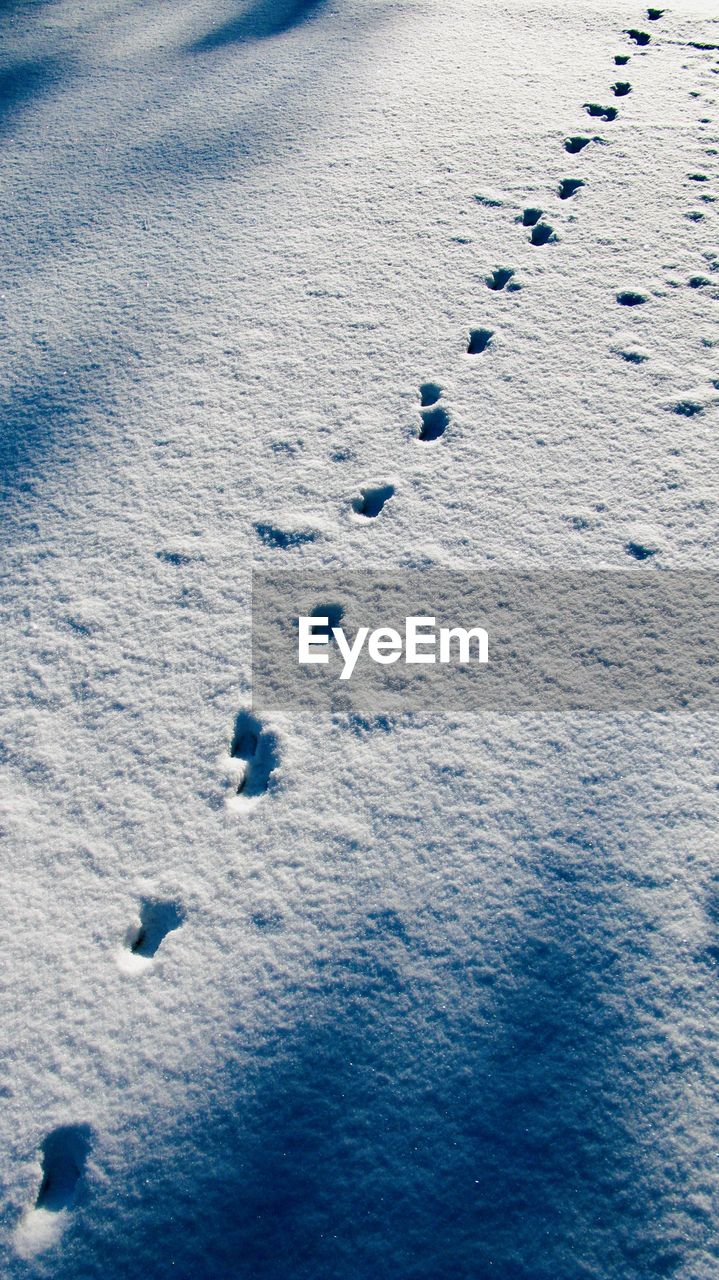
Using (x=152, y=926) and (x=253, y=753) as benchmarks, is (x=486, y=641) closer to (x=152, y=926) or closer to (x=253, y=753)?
(x=253, y=753)

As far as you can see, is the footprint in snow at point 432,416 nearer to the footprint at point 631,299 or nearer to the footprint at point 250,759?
the footprint at point 631,299

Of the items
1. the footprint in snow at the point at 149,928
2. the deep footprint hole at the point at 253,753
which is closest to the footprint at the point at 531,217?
the deep footprint hole at the point at 253,753

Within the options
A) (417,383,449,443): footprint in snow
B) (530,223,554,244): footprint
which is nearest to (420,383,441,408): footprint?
(417,383,449,443): footprint in snow

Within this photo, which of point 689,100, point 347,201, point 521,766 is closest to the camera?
point 521,766

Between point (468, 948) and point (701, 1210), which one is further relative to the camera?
point (468, 948)

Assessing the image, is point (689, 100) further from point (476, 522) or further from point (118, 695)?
point (118, 695)

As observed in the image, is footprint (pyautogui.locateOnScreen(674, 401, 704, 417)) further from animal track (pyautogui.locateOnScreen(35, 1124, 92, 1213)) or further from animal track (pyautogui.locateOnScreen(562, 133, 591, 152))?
animal track (pyautogui.locateOnScreen(35, 1124, 92, 1213))

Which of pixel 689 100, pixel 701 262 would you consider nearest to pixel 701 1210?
pixel 701 262
